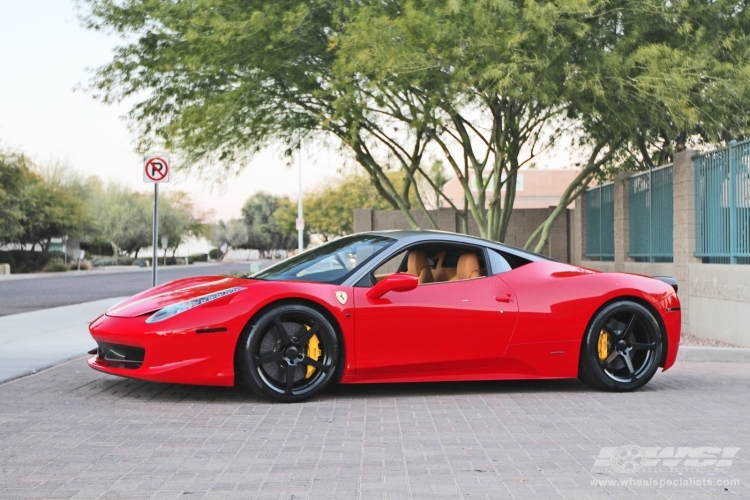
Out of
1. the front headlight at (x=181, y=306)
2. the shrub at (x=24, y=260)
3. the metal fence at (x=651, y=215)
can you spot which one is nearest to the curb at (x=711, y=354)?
the metal fence at (x=651, y=215)

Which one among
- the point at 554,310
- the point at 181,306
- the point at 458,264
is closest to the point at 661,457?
the point at 554,310

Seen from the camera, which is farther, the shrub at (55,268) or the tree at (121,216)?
the tree at (121,216)

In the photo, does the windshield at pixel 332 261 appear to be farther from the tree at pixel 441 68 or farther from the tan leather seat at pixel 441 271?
the tree at pixel 441 68

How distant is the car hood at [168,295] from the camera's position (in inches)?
296

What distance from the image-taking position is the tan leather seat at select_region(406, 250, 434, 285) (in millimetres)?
8320

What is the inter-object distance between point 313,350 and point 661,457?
300 cm

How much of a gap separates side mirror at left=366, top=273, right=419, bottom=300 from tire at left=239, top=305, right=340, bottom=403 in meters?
0.45

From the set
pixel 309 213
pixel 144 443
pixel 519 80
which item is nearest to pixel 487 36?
pixel 519 80

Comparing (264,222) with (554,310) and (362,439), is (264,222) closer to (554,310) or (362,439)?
(554,310)

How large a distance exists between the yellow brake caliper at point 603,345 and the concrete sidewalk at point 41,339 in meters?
5.55

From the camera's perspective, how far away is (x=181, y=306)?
741 centimetres

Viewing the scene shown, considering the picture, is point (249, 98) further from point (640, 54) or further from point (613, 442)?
point (613, 442)

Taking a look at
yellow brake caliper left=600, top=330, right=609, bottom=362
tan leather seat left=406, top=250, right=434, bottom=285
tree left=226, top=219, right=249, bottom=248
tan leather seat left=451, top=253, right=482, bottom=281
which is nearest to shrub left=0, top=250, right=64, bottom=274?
tan leather seat left=406, top=250, right=434, bottom=285

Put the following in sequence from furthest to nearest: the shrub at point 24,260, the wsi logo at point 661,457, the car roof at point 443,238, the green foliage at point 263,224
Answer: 1. the green foliage at point 263,224
2. the shrub at point 24,260
3. the car roof at point 443,238
4. the wsi logo at point 661,457
